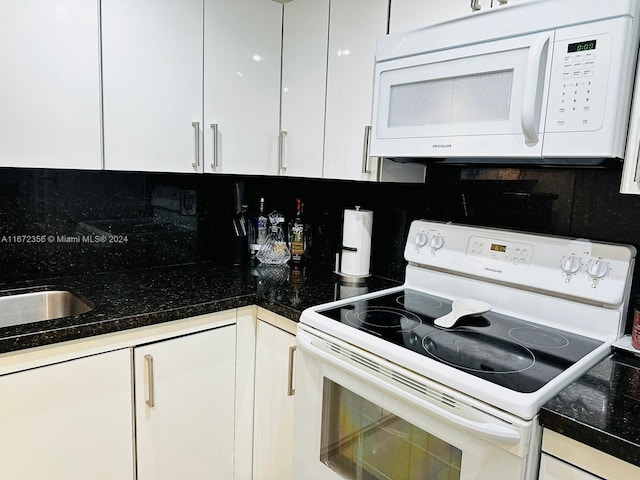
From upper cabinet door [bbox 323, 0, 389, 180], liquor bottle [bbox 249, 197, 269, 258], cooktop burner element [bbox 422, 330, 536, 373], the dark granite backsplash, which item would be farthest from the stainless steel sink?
cooktop burner element [bbox 422, 330, 536, 373]

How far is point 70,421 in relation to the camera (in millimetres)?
1313

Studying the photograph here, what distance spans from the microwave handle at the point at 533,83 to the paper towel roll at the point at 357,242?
2.69 ft

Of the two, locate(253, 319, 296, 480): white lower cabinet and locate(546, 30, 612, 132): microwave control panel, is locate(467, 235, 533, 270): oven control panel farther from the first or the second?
locate(253, 319, 296, 480): white lower cabinet

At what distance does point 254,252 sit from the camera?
2.19 metres

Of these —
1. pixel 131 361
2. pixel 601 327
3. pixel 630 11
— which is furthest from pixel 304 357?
pixel 630 11

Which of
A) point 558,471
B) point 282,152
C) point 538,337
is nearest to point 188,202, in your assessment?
point 282,152

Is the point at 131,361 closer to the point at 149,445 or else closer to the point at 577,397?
the point at 149,445

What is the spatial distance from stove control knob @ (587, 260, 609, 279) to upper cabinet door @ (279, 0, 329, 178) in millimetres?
987

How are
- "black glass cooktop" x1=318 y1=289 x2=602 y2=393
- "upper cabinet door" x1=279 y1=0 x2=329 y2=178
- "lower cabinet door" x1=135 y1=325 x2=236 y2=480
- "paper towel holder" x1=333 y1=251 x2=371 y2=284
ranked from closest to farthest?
"black glass cooktop" x1=318 y1=289 x2=602 y2=393 < "lower cabinet door" x1=135 y1=325 x2=236 y2=480 < "upper cabinet door" x1=279 y1=0 x2=329 y2=178 < "paper towel holder" x1=333 y1=251 x2=371 y2=284

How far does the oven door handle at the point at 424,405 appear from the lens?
944 mm

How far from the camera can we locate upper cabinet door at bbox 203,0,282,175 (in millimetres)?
1734

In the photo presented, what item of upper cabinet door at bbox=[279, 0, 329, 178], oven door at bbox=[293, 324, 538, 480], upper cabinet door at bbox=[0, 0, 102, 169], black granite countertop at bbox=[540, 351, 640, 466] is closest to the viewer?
black granite countertop at bbox=[540, 351, 640, 466]

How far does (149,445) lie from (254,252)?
96 centimetres

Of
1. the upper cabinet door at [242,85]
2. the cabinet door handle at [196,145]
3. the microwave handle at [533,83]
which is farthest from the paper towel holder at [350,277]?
the microwave handle at [533,83]
